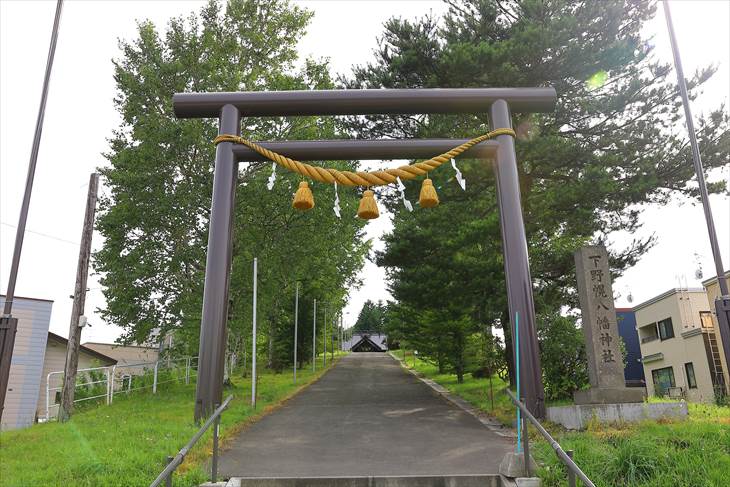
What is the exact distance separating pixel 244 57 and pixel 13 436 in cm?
1331

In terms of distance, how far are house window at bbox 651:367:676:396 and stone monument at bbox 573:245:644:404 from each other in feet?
60.2

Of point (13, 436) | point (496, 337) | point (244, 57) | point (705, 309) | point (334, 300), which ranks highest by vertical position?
point (244, 57)

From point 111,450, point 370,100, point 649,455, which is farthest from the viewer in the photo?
point 370,100

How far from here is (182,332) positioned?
677 inches

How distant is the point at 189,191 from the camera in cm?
1639

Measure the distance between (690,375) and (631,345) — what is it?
22.1 ft

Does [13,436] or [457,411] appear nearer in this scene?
[13,436]

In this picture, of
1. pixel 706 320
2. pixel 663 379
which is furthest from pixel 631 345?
pixel 706 320

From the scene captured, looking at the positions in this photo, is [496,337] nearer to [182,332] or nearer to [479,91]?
[479,91]

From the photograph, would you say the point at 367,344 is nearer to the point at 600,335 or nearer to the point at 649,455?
the point at 600,335

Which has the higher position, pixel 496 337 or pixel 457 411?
pixel 496 337

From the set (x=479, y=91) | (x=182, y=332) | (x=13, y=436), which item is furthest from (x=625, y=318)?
(x=13, y=436)

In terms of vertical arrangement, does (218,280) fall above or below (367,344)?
below

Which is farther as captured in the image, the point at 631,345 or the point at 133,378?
the point at 631,345
